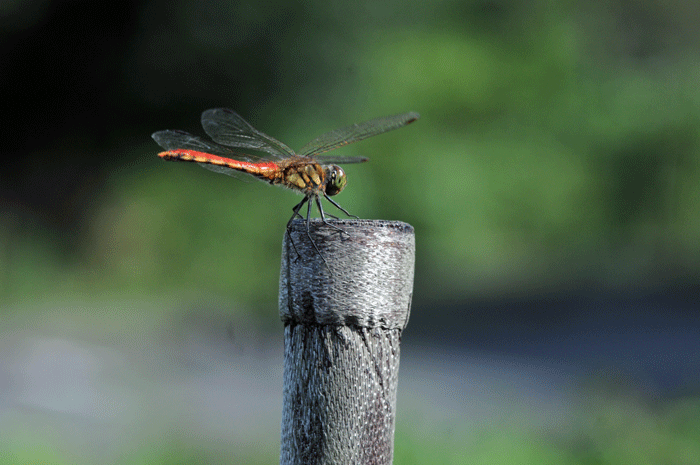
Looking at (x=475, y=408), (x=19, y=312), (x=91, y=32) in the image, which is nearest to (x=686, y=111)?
(x=475, y=408)

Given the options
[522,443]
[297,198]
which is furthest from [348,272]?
[297,198]

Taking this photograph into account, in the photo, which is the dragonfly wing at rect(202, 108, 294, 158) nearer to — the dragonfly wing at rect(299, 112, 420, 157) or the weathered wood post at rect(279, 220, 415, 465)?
the dragonfly wing at rect(299, 112, 420, 157)

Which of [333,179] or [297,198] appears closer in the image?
[333,179]

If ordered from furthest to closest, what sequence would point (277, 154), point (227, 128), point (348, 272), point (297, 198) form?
1. point (297, 198)
2. point (227, 128)
3. point (277, 154)
4. point (348, 272)

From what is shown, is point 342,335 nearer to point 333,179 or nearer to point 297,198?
point 333,179

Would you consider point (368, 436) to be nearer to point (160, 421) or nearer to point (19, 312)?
point (160, 421)
